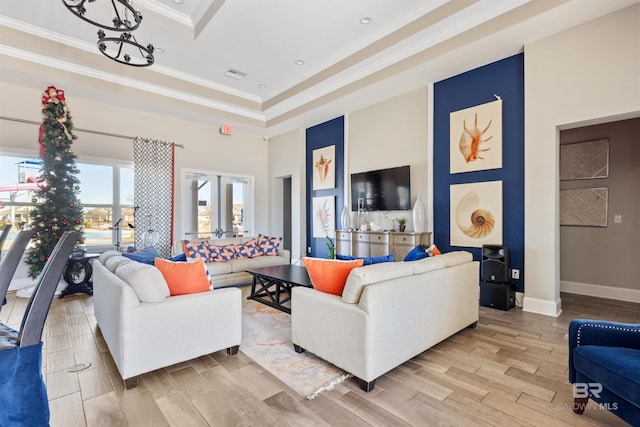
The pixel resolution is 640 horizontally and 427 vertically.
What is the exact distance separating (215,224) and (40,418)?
599 cm

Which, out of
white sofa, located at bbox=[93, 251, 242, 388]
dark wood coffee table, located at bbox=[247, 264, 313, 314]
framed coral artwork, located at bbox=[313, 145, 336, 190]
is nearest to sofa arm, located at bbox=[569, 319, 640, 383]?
dark wood coffee table, located at bbox=[247, 264, 313, 314]

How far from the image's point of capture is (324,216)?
6.74 metres

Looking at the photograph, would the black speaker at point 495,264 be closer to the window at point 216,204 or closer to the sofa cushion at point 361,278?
the sofa cushion at point 361,278

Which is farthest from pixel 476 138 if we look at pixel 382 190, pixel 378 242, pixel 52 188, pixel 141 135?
pixel 52 188

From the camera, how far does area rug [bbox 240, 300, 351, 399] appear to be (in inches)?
84.1

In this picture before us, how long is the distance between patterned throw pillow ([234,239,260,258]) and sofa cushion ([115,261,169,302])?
297 centimetres

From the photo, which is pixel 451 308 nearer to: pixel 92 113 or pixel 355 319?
pixel 355 319

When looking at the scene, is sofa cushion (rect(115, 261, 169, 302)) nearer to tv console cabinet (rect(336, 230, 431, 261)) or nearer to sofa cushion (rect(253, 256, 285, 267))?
sofa cushion (rect(253, 256, 285, 267))

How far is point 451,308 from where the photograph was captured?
9.08 ft

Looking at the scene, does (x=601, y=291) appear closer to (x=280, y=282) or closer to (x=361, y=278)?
(x=361, y=278)

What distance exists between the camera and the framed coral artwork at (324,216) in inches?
258

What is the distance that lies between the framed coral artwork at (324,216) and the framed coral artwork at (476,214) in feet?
8.49

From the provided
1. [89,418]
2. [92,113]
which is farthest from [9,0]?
[89,418]

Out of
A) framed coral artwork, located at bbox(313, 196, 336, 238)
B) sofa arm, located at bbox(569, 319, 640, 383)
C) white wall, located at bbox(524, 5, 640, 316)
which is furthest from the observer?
framed coral artwork, located at bbox(313, 196, 336, 238)
